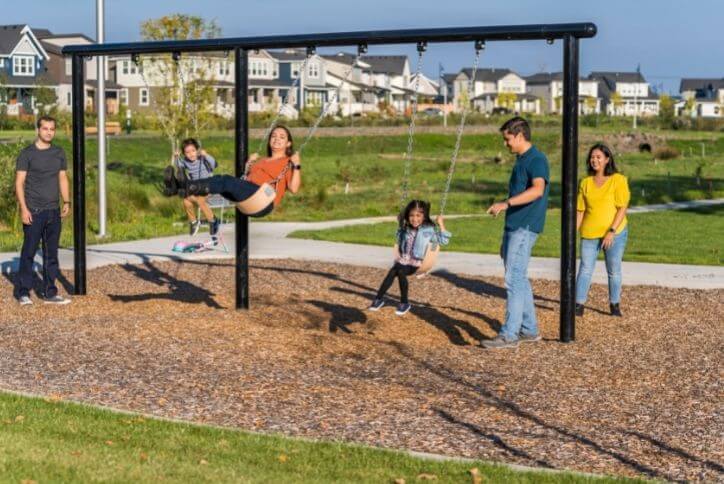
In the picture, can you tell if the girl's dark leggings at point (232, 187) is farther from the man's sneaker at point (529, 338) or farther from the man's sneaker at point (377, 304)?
the man's sneaker at point (529, 338)

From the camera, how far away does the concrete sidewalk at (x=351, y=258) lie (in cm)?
1495

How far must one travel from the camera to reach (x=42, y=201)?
491 inches

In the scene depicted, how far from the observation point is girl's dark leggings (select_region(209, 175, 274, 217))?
10.5 metres

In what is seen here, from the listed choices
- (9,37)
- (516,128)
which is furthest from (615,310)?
(9,37)

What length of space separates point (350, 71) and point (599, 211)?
2564 millimetres

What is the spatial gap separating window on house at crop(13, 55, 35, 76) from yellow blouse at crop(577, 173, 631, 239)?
79353 mm

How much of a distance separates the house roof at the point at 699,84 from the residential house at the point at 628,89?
5.61 metres

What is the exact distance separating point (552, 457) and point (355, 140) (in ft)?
180

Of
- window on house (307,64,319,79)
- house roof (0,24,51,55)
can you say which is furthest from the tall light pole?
window on house (307,64,319,79)

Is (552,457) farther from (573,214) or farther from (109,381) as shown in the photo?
(573,214)

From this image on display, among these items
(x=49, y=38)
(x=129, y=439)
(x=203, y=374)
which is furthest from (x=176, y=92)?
(x=49, y=38)

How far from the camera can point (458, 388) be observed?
877 centimetres

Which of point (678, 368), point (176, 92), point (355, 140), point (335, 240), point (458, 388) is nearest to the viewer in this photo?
point (458, 388)

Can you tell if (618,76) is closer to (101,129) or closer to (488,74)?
(488,74)
